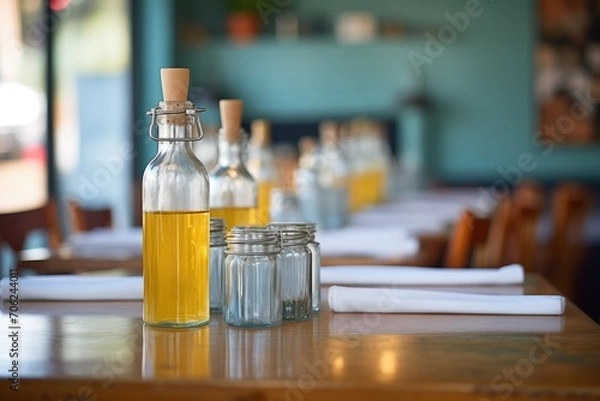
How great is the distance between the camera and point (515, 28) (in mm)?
8961

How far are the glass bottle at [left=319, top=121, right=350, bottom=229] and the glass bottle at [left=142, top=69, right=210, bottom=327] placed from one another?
185 cm

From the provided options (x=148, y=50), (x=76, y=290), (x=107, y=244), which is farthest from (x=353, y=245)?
(x=148, y=50)

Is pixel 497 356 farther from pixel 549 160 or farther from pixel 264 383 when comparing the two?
pixel 549 160

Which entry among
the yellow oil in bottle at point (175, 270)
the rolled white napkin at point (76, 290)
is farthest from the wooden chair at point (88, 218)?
the yellow oil in bottle at point (175, 270)

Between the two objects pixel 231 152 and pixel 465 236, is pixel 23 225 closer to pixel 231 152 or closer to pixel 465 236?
pixel 231 152

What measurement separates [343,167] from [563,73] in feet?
17.5

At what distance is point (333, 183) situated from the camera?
3826mm

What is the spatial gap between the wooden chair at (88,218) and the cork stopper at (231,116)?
1.91m

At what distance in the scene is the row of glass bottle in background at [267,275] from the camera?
1.40 metres

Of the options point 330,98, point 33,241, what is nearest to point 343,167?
point 33,241

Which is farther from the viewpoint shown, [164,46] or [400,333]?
[164,46]

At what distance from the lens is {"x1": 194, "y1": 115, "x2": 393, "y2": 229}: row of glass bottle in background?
2.94 metres

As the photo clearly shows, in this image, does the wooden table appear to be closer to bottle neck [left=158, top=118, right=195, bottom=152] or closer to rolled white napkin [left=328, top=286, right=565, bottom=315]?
rolled white napkin [left=328, top=286, right=565, bottom=315]

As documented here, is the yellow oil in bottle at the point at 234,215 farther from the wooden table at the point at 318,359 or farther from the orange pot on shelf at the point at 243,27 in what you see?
the orange pot on shelf at the point at 243,27
